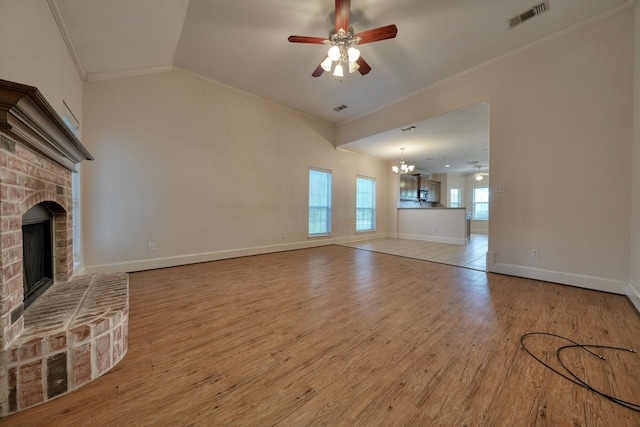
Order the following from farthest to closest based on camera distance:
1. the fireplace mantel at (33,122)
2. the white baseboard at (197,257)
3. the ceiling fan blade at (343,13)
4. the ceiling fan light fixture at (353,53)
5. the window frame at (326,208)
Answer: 1. the window frame at (326,208)
2. the white baseboard at (197,257)
3. the ceiling fan light fixture at (353,53)
4. the ceiling fan blade at (343,13)
5. the fireplace mantel at (33,122)

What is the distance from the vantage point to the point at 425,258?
4449 millimetres

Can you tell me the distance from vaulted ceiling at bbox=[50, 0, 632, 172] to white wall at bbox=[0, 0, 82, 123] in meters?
0.28

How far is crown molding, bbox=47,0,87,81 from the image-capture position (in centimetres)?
213

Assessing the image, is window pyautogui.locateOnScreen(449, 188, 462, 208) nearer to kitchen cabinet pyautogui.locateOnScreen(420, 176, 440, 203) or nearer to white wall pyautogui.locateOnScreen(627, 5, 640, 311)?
kitchen cabinet pyautogui.locateOnScreen(420, 176, 440, 203)

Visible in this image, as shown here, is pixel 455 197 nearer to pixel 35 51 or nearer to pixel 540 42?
pixel 540 42

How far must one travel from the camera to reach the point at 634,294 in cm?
229

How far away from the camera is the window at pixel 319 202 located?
5883 millimetres

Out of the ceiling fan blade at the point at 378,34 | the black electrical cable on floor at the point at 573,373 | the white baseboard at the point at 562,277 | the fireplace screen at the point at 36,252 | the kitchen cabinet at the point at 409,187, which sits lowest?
the black electrical cable on floor at the point at 573,373

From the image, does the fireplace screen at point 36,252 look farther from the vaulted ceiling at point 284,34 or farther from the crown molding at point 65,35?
the vaulted ceiling at point 284,34

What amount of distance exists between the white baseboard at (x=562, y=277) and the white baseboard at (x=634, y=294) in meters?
0.12

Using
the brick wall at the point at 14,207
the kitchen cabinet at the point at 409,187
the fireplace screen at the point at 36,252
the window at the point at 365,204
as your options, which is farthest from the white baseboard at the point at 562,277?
the kitchen cabinet at the point at 409,187

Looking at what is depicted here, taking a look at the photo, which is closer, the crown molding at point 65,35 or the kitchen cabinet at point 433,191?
the crown molding at point 65,35

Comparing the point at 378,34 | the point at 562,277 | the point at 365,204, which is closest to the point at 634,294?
the point at 562,277

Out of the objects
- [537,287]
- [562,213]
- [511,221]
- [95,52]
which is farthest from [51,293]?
[562,213]
